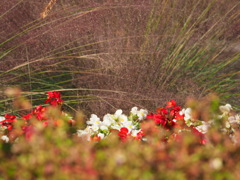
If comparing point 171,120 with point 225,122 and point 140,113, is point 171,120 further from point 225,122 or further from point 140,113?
point 225,122

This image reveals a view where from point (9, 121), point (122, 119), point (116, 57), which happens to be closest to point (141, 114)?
point (122, 119)

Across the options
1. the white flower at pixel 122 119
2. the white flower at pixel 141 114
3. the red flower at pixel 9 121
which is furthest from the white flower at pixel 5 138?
the white flower at pixel 141 114

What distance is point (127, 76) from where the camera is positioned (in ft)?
8.12

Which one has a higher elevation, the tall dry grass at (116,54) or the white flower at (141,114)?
the tall dry grass at (116,54)

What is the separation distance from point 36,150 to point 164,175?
0.36 m

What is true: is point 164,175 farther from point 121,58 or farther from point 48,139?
point 121,58

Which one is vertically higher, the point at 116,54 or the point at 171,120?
the point at 116,54

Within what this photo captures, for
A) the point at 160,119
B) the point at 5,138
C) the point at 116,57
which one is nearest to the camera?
the point at 5,138

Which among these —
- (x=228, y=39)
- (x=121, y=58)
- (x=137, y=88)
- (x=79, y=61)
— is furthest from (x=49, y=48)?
(x=228, y=39)

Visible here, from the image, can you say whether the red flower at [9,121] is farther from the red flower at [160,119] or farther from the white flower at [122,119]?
the red flower at [160,119]

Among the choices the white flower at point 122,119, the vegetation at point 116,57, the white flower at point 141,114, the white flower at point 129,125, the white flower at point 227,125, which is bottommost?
the white flower at point 129,125

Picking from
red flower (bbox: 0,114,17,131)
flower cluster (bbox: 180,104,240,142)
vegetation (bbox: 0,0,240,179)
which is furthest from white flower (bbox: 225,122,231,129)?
red flower (bbox: 0,114,17,131)

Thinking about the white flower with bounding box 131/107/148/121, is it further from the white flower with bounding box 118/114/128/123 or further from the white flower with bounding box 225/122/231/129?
the white flower with bounding box 225/122/231/129

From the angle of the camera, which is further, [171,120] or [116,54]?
[116,54]
